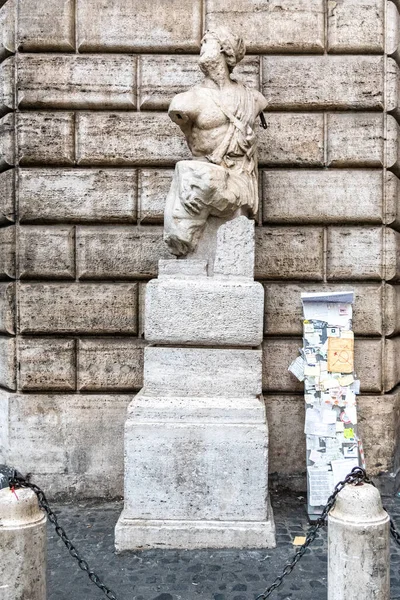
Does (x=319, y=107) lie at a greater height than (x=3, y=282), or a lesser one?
greater

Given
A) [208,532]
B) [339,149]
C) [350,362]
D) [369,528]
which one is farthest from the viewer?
[339,149]

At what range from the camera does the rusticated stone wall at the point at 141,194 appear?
5535 millimetres

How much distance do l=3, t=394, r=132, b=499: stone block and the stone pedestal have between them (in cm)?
134

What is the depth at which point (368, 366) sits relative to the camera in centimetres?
554

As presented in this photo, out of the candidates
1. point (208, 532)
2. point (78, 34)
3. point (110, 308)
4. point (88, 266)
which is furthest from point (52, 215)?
point (208, 532)

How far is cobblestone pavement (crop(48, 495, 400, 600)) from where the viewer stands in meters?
3.56

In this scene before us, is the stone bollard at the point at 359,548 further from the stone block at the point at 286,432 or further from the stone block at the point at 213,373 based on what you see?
the stone block at the point at 286,432

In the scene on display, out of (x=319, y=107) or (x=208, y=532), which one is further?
(x=319, y=107)

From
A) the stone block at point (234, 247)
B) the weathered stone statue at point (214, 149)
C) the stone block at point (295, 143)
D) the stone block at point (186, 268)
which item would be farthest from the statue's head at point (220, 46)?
the stone block at point (186, 268)

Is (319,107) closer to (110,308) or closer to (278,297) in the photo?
(278,297)

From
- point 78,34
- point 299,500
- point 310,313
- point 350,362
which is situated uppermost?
point 78,34

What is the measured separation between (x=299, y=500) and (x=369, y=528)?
9.08 feet

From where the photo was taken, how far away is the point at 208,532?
4133 mm

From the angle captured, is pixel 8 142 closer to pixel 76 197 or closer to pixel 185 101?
pixel 76 197
